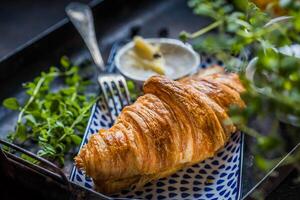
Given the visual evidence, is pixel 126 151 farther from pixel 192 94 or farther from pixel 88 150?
pixel 192 94

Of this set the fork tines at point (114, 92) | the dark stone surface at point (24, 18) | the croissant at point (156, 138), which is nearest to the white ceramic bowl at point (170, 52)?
the fork tines at point (114, 92)

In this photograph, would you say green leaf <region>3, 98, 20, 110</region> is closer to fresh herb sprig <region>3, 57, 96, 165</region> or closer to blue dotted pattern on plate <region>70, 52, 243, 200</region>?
fresh herb sprig <region>3, 57, 96, 165</region>

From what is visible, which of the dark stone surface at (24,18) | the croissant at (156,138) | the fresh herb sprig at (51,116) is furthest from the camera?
the dark stone surface at (24,18)

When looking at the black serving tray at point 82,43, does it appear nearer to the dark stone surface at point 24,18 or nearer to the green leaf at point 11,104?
the green leaf at point 11,104

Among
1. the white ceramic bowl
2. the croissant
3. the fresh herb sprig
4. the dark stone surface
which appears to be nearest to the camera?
the croissant

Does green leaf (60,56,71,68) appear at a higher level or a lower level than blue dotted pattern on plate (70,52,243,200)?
higher

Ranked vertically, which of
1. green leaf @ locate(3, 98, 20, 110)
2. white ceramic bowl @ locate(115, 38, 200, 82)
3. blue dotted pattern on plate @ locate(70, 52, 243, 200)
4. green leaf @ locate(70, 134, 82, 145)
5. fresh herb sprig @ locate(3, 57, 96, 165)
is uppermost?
green leaf @ locate(3, 98, 20, 110)

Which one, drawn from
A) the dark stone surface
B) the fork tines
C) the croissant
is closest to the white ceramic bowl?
the fork tines
